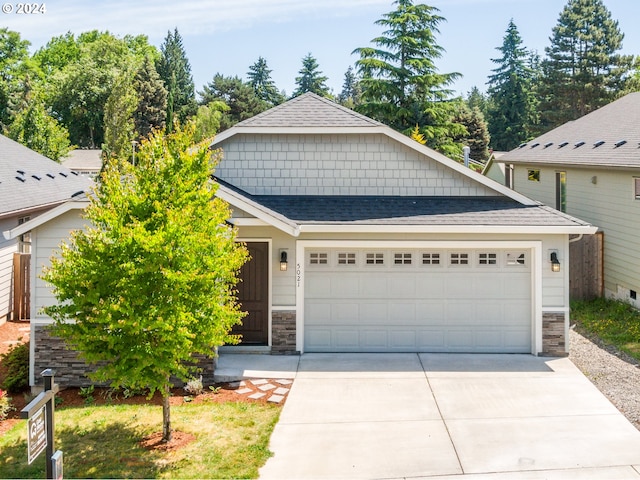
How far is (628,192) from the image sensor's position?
48.6ft

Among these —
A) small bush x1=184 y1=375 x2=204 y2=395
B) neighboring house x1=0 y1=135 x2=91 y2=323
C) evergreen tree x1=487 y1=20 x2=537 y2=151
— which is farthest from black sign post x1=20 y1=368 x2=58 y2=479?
evergreen tree x1=487 y1=20 x2=537 y2=151

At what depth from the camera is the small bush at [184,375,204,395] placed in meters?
9.59

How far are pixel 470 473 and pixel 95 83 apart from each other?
2269 inches

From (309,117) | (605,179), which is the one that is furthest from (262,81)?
(309,117)

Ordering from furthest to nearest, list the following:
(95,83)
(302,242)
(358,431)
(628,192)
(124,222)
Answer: (95,83) < (628,192) < (302,242) < (358,431) < (124,222)

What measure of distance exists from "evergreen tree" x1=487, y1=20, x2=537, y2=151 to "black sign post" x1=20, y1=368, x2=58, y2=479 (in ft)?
171

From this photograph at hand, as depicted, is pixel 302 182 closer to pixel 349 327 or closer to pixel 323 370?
pixel 349 327


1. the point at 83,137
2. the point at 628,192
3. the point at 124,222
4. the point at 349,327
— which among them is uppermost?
the point at 83,137

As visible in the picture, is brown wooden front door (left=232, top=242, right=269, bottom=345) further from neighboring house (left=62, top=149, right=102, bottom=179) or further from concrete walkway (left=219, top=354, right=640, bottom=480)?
neighboring house (left=62, top=149, right=102, bottom=179)

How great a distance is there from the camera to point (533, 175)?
74.2 ft

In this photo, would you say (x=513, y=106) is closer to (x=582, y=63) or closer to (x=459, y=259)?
(x=582, y=63)

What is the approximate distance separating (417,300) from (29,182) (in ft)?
41.2

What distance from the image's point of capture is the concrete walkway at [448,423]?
6840 millimetres

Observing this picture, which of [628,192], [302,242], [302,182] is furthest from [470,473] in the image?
[628,192]
